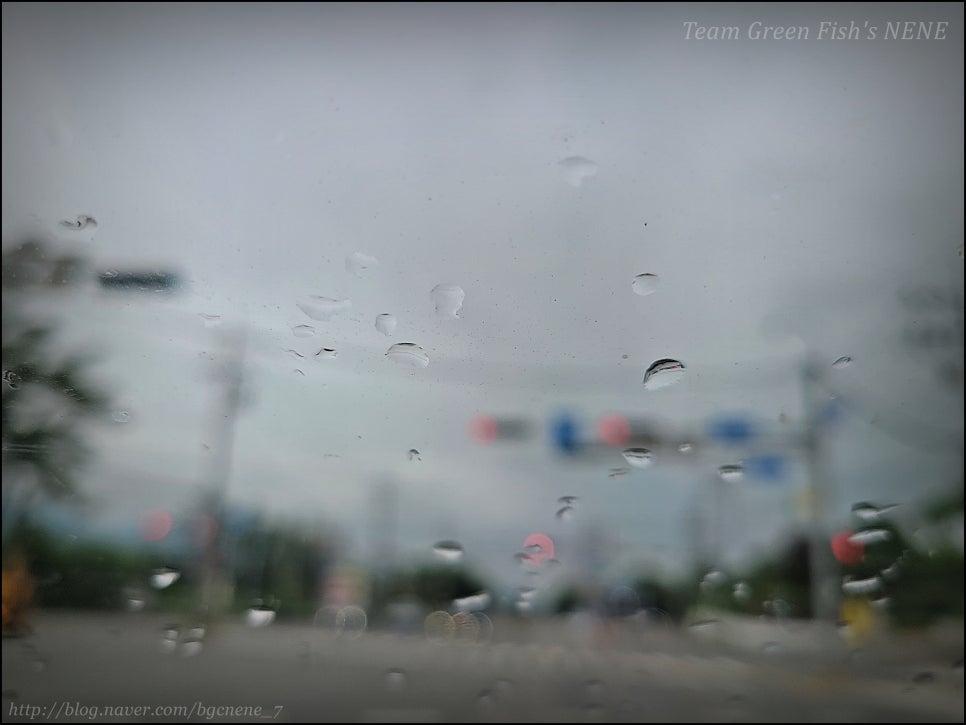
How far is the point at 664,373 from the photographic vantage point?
2.64 meters

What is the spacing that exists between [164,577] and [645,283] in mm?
2146

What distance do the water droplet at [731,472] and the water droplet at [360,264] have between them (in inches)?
62.9

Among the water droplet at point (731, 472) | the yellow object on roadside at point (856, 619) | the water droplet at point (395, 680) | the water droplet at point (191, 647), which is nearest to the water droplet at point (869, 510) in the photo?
the yellow object on roadside at point (856, 619)

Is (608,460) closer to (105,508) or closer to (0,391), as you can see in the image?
(105,508)

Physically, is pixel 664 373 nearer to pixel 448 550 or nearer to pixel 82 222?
pixel 448 550

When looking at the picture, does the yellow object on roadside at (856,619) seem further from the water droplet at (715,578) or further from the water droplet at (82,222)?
the water droplet at (82,222)

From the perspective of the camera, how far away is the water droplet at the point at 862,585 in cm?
292

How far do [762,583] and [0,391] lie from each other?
11.5 feet

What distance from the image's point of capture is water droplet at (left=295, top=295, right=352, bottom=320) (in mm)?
2523

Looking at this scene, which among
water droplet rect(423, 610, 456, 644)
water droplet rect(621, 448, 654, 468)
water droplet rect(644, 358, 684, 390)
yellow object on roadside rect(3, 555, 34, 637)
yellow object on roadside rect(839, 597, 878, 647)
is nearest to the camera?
yellow object on roadside rect(3, 555, 34, 637)

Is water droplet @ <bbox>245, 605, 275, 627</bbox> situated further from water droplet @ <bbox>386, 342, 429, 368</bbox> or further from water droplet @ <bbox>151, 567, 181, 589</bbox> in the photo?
water droplet @ <bbox>386, 342, 429, 368</bbox>

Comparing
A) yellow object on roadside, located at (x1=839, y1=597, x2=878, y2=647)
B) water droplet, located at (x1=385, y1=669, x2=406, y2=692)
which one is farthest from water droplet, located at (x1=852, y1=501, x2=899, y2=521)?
water droplet, located at (x1=385, y1=669, x2=406, y2=692)

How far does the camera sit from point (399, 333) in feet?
8.30

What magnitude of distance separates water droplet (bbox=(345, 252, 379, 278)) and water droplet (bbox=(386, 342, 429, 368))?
29 cm
